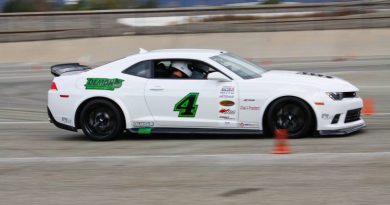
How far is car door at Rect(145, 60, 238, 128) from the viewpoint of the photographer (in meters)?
10.4

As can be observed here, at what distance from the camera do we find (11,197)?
7410mm

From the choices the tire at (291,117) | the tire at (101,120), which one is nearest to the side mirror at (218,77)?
the tire at (291,117)

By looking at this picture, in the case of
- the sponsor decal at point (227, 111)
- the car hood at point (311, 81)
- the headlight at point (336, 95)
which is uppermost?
the car hood at point (311, 81)

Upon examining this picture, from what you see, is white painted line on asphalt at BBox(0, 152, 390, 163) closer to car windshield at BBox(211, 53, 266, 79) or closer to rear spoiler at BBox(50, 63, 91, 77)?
car windshield at BBox(211, 53, 266, 79)

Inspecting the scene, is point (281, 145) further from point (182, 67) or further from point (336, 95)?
point (182, 67)

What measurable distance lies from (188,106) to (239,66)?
1053mm

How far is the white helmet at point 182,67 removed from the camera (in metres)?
10.7

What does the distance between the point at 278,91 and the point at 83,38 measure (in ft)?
84.0

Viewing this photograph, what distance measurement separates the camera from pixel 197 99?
1048 centimetres

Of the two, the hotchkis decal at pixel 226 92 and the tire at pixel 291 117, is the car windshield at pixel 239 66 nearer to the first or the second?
the hotchkis decal at pixel 226 92

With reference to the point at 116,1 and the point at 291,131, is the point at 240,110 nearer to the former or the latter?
the point at 291,131

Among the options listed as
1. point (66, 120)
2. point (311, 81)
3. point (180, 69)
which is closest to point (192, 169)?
point (180, 69)

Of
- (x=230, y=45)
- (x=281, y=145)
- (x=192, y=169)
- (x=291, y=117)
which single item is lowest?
(x=192, y=169)

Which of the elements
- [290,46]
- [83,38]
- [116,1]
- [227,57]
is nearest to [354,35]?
[290,46]
